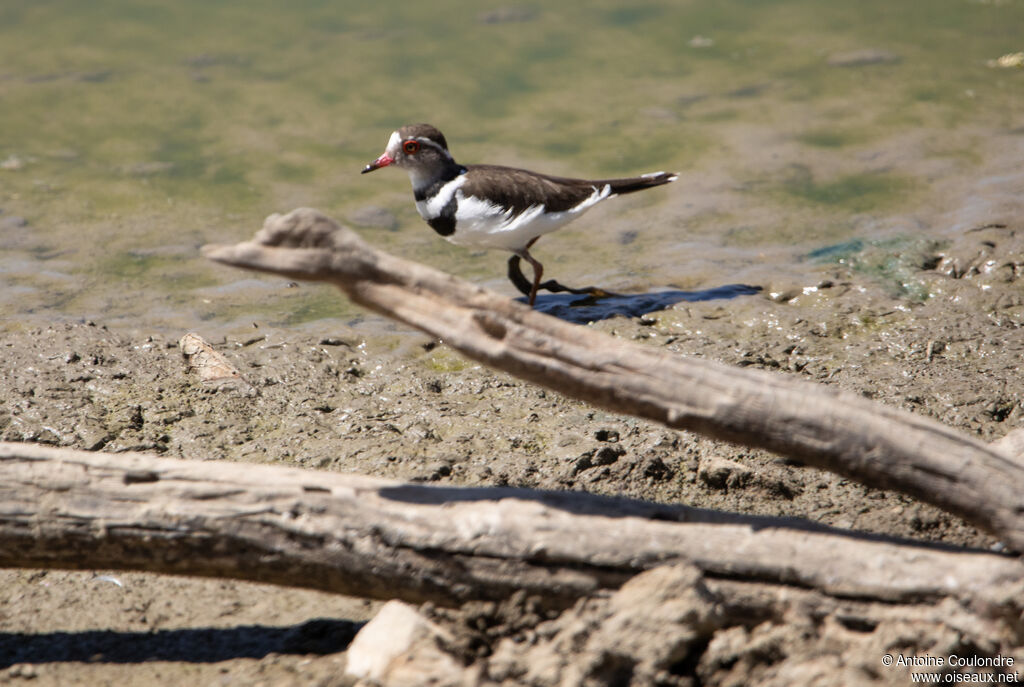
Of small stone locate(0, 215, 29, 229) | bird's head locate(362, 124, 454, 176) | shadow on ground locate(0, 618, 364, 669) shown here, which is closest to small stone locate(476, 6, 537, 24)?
bird's head locate(362, 124, 454, 176)

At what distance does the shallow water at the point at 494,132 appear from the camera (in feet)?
20.8

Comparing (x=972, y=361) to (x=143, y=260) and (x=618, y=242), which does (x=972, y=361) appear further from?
(x=143, y=260)

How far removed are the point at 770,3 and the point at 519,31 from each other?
3392 millimetres

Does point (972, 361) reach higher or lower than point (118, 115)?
lower

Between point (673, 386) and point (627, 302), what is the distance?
307 cm

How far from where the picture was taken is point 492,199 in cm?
574

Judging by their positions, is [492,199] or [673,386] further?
[492,199]

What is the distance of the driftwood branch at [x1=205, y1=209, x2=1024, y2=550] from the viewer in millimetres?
2650

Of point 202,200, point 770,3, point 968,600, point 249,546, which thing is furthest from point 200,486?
point 770,3

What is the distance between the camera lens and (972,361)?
15.6 ft

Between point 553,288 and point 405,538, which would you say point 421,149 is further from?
point 405,538

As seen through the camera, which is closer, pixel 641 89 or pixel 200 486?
pixel 200 486

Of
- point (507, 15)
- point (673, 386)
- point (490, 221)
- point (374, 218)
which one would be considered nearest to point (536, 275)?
point (490, 221)

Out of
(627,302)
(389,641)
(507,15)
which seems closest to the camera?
(389,641)
